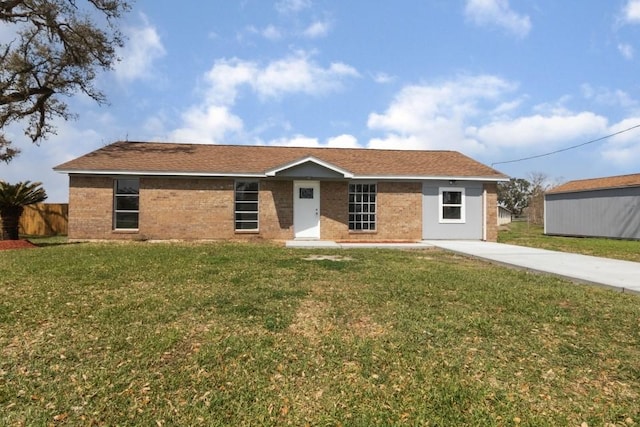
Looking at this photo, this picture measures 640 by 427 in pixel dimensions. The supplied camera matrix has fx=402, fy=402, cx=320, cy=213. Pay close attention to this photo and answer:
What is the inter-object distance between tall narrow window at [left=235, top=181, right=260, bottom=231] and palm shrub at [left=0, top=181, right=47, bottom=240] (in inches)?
300

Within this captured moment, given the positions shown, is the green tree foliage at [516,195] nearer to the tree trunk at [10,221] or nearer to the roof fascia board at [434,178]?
the roof fascia board at [434,178]

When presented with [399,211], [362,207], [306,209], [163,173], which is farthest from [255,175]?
[399,211]

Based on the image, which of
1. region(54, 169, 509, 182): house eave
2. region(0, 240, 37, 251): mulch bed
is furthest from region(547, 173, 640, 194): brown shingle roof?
region(0, 240, 37, 251): mulch bed

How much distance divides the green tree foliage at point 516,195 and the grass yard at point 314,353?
65420mm

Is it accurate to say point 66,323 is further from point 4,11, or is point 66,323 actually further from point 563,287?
point 4,11

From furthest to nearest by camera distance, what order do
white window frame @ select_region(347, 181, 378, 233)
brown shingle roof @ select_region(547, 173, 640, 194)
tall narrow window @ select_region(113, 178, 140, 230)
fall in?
brown shingle roof @ select_region(547, 173, 640, 194), white window frame @ select_region(347, 181, 378, 233), tall narrow window @ select_region(113, 178, 140, 230)

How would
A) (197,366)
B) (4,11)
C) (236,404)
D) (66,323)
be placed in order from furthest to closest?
1. (4,11)
2. (66,323)
3. (197,366)
4. (236,404)

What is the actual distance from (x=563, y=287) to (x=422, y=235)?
9645 mm

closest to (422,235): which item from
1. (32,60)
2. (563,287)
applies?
(563,287)

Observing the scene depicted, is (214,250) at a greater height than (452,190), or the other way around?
(452,190)

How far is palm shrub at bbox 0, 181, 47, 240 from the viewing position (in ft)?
48.2

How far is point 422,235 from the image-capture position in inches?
663

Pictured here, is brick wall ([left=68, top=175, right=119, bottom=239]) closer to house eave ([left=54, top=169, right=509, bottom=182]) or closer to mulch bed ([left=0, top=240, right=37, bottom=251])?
house eave ([left=54, top=169, right=509, bottom=182])

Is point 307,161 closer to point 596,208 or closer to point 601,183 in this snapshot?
point 596,208
